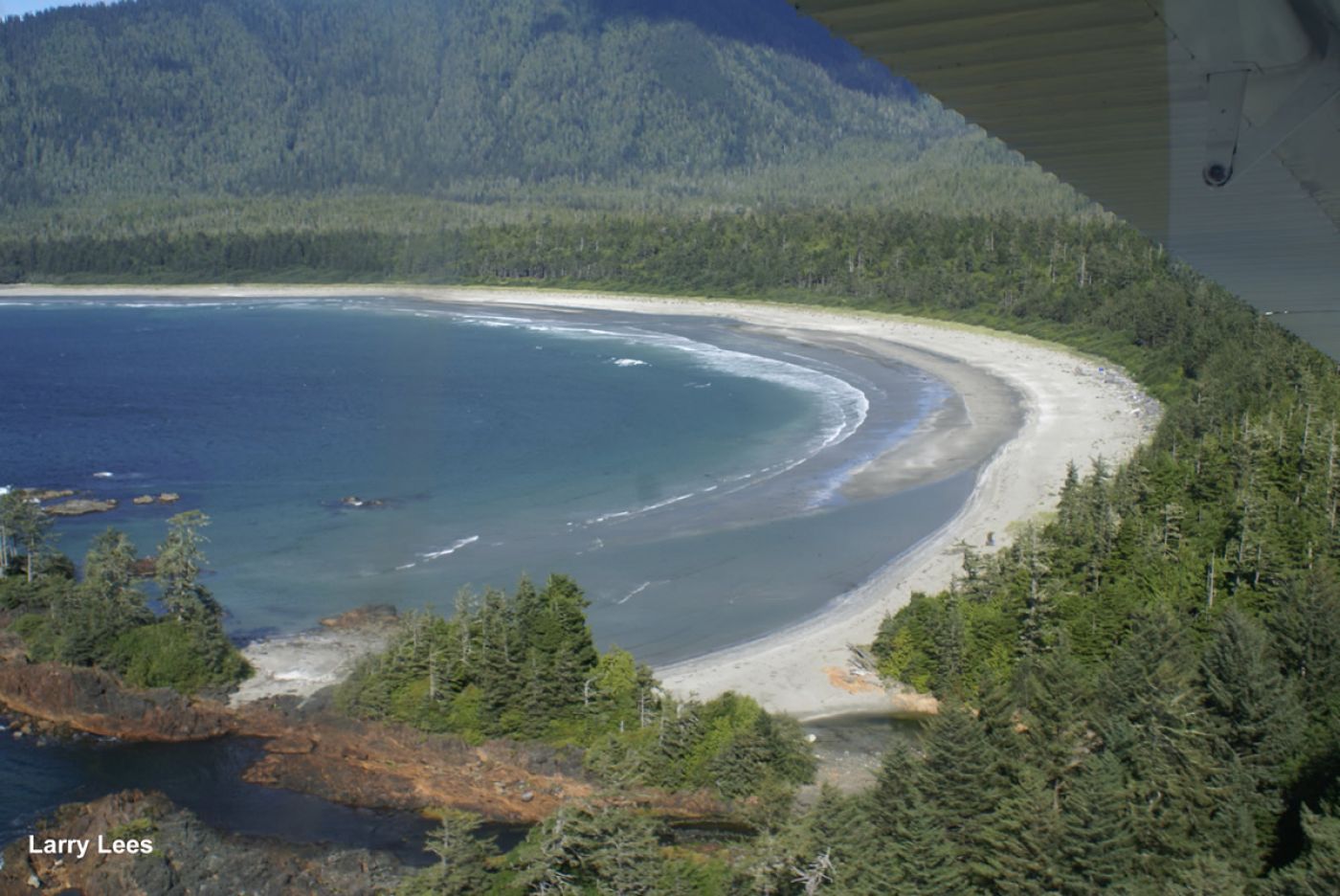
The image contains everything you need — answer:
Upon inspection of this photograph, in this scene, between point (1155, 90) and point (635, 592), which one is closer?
point (1155, 90)

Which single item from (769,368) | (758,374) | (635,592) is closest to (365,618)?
(635,592)

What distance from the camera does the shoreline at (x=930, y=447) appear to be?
896 inches

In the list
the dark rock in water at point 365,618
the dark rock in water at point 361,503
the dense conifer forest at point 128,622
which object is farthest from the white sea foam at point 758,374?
the dense conifer forest at point 128,622

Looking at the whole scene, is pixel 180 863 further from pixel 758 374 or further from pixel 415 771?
pixel 758 374

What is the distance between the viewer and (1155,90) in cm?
240

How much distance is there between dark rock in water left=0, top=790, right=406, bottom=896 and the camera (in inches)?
632

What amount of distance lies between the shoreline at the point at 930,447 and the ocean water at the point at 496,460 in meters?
1.00

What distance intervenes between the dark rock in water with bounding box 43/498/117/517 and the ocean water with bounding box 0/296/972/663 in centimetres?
62

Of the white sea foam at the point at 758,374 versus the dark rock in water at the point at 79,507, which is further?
the white sea foam at the point at 758,374

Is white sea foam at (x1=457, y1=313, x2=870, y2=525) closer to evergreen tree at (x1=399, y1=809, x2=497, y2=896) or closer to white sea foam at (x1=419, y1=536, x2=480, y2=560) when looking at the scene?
white sea foam at (x1=419, y1=536, x2=480, y2=560)

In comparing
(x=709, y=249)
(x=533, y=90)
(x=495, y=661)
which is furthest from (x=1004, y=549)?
(x=533, y=90)

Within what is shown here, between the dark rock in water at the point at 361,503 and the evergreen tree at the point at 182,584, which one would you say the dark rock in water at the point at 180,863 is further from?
the dark rock in water at the point at 361,503

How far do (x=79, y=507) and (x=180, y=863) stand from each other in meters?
22.6

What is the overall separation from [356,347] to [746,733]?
5763 centimetres
